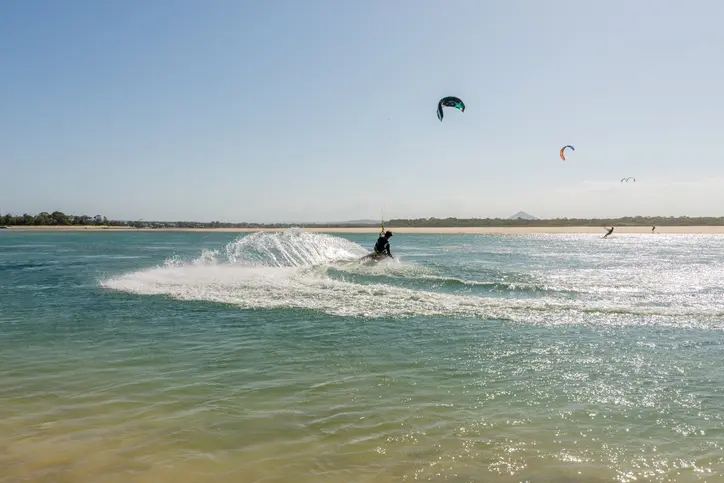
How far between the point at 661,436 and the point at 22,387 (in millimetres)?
8451

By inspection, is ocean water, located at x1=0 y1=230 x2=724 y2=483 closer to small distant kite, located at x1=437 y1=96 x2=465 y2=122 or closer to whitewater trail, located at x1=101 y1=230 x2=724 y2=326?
whitewater trail, located at x1=101 y1=230 x2=724 y2=326

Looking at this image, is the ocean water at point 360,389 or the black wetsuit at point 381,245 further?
the black wetsuit at point 381,245

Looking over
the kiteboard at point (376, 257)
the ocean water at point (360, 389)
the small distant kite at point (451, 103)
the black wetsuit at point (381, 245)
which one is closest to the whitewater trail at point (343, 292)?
the ocean water at point (360, 389)

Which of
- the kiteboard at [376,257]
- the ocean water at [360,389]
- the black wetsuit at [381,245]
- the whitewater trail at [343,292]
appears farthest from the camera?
the black wetsuit at [381,245]

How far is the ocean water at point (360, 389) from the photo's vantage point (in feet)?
16.5

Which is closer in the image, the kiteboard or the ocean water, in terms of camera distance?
the ocean water

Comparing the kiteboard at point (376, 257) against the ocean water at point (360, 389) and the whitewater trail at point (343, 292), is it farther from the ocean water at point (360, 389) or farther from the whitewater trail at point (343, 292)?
the ocean water at point (360, 389)

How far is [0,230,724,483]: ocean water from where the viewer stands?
16.5 feet

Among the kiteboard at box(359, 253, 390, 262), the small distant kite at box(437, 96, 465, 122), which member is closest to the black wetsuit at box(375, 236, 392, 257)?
the kiteboard at box(359, 253, 390, 262)

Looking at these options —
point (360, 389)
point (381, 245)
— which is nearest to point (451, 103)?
point (381, 245)

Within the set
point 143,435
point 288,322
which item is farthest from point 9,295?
point 143,435

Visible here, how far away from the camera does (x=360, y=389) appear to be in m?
7.25

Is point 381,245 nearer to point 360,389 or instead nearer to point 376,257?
point 376,257

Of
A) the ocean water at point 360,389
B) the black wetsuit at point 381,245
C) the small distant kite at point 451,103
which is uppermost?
the small distant kite at point 451,103
